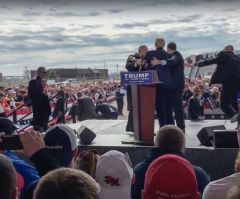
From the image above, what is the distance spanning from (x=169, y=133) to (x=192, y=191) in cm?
106

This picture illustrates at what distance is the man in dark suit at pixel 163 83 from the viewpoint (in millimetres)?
7043

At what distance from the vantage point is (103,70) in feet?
281

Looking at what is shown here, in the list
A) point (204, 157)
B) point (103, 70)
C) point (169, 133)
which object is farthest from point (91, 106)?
point (103, 70)

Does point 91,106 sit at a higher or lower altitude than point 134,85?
lower

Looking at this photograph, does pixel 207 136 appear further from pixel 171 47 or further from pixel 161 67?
pixel 171 47

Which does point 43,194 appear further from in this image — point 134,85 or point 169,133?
point 134,85

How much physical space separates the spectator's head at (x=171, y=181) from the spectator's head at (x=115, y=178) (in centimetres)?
22

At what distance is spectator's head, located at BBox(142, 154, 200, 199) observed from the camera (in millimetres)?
2273

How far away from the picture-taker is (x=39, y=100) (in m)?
9.12

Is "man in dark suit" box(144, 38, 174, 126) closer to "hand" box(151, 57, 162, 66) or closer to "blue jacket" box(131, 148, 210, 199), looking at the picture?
"hand" box(151, 57, 162, 66)

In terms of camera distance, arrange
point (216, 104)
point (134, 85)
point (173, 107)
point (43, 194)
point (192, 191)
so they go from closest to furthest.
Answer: point (43, 194) → point (192, 191) → point (134, 85) → point (173, 107) → point (216, 104)

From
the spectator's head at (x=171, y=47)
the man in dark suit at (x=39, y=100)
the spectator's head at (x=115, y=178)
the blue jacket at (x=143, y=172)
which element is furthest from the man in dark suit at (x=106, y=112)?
the spectator's head at (x=115, y=178)

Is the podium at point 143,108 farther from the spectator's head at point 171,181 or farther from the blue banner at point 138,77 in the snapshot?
the spectator's head at point 171,181

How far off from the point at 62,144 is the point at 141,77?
12.4 feet
